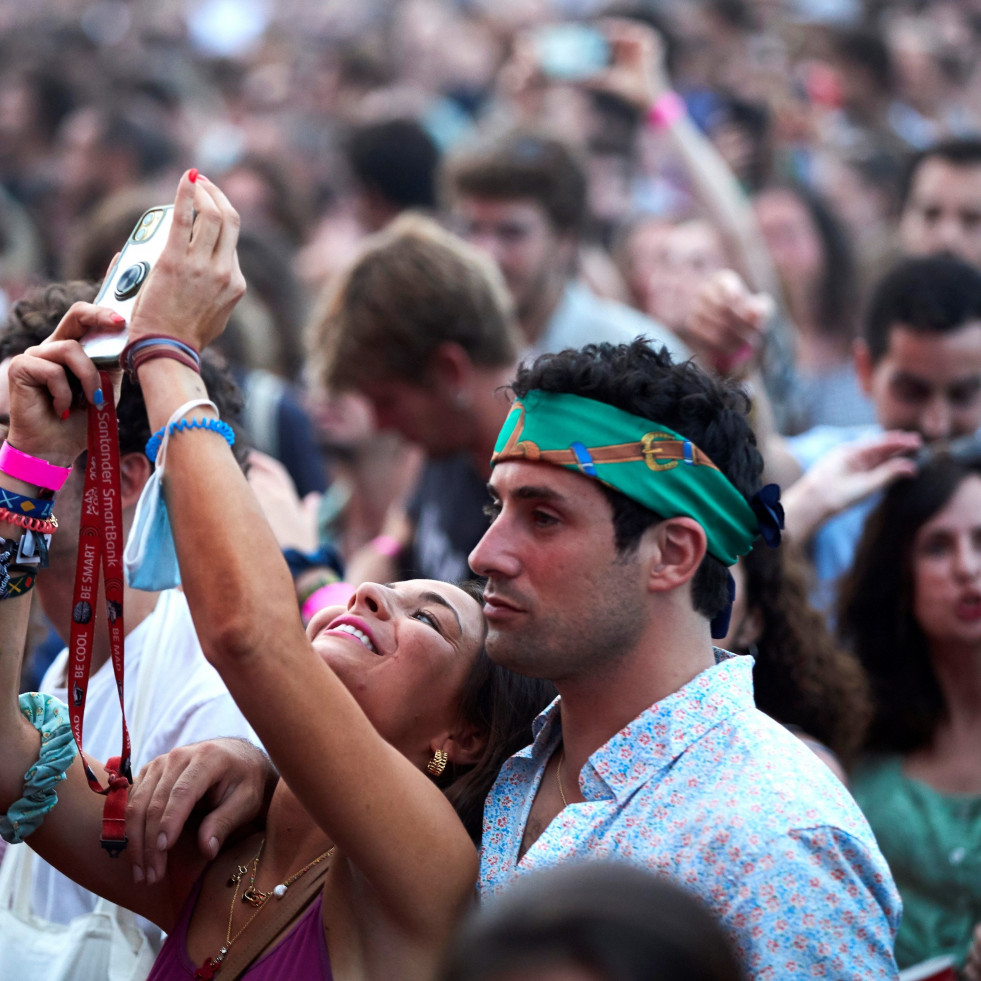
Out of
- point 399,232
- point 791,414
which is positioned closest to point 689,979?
point 399,232

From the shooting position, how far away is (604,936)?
1.23 meters

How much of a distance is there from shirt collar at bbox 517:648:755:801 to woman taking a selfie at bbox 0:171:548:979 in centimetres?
27

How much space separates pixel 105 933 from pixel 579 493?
4.28 feet

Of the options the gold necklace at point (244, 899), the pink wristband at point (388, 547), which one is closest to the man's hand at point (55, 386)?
the gold necklace at point (244, 899)

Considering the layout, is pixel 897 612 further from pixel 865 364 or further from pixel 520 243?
pixel 520 243

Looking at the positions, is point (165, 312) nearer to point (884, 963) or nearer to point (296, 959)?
point (296, 959)

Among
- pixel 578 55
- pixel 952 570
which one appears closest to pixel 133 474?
pixel 952 570

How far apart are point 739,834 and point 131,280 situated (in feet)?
4.08

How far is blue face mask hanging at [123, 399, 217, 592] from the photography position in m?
1.99

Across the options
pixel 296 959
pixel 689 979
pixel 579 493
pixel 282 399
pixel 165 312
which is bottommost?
pixel 296 959

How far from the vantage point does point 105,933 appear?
258cm

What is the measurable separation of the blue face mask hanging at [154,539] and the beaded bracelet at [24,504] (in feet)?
0.85

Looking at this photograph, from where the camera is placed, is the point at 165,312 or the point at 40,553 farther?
the point at 40,553

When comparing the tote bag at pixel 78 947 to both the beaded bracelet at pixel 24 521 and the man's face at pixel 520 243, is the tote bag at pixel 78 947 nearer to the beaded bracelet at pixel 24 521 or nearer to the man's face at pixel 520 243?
the beaded bracelet at pixel 24 521
